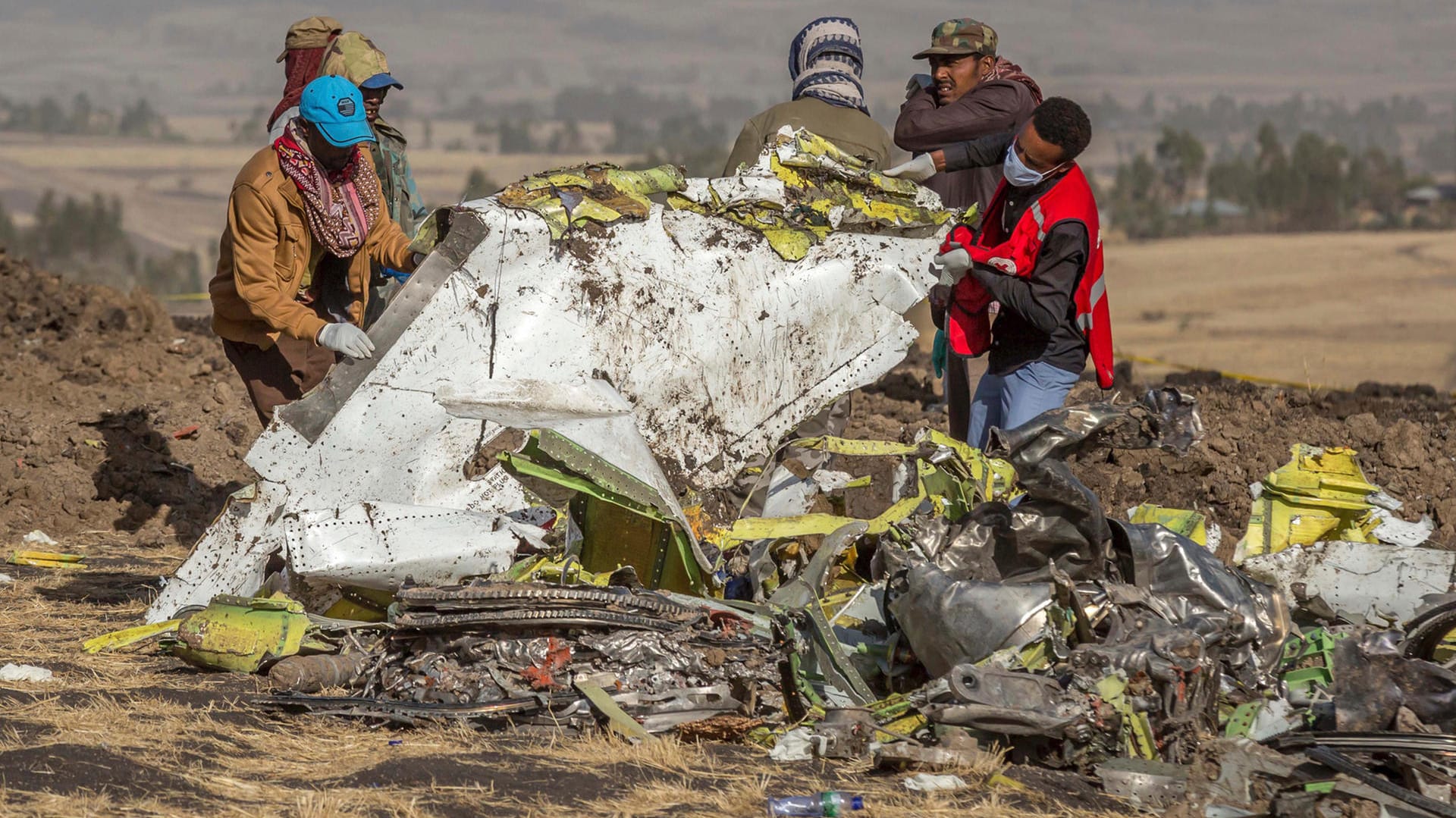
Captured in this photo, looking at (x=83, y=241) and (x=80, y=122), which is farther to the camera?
(x=80, y=122)

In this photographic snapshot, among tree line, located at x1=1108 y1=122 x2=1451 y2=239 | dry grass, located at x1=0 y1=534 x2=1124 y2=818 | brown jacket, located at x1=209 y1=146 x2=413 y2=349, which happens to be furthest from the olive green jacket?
tree line, located at x1=1108 y1=122 x2=1451 y2=239

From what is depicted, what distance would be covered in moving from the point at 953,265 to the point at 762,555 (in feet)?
4.21

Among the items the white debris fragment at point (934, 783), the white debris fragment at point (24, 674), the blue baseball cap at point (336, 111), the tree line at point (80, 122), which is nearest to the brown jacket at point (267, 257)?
the blue baseball cap at point (336, 111)

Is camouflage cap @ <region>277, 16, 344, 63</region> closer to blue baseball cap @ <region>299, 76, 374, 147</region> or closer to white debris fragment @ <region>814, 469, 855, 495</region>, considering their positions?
blue baseball cap @ <region>299, 76, 374, 147</region>

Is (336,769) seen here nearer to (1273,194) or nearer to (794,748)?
(794,748)

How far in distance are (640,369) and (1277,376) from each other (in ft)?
54.1

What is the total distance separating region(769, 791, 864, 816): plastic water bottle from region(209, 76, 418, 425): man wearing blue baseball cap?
243 centimetres

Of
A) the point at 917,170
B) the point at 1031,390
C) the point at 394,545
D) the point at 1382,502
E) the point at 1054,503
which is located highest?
the point at 917,170

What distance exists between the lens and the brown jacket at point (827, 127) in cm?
614

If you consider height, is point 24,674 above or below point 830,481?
below

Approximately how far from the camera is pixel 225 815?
361 centimetres

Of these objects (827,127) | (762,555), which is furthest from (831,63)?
(762,555)

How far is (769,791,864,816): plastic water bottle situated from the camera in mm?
3672

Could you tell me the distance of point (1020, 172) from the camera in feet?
17.5
